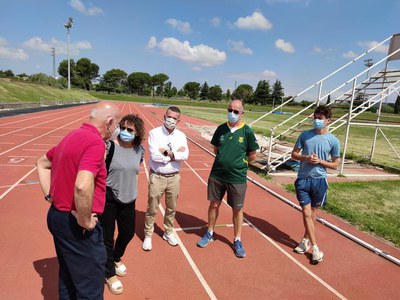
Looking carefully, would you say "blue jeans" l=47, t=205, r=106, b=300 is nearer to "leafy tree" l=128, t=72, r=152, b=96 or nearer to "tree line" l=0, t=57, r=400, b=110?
"tree line" l=0, t=57, r=400, b=110

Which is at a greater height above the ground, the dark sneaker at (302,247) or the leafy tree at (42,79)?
the leafy tree at (42,79)

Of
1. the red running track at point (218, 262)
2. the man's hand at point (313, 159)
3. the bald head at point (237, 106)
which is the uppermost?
the bald head at point (237, 106)

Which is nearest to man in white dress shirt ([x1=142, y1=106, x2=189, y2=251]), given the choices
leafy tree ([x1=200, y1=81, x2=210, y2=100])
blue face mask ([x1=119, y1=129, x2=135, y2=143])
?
blue face mask ([x1=119, y1=129, x2=135, y2=143])

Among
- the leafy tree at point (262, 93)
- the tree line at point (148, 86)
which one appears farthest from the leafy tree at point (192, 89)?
the leafy tree at point (262, 93)

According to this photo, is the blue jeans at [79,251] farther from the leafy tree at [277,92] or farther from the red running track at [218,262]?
the leafy tree at [277,92]

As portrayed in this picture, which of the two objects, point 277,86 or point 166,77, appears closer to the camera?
point 277,86

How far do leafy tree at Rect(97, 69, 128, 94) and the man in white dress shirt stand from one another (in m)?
113

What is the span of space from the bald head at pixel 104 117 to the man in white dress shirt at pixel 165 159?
1.73m

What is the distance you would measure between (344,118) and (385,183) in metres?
2.44

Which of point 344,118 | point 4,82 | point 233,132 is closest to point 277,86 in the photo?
point 4,82

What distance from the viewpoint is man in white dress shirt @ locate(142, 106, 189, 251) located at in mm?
3824

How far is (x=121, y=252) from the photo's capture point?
11.1ft

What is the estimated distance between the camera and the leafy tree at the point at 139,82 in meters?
123

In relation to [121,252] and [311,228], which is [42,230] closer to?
[121,252]
